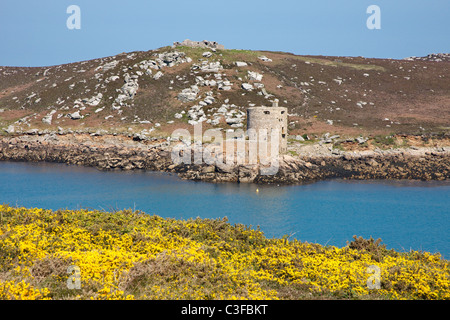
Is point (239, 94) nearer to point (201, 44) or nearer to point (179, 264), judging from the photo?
point (201, 44)

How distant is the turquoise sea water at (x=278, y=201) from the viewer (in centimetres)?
3559

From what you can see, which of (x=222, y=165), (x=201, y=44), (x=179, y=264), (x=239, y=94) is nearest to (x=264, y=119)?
(x=222, y=165)

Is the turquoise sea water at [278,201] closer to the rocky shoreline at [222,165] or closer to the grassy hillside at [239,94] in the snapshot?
the rocky shoreline at [222,165]

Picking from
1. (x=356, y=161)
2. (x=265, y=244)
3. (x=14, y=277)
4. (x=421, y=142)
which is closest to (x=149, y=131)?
(x=356, y=161)

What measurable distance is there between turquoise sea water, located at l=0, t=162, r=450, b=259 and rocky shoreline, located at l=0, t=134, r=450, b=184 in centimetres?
252

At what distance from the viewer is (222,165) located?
57.6 metres

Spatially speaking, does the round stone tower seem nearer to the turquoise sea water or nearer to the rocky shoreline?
the rocky shoreline

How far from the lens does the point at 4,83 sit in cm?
12050

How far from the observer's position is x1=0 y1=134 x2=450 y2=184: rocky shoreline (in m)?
57.3

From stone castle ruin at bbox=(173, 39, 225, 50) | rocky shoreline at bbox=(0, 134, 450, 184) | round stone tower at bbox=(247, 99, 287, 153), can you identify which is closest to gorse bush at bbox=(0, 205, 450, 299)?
rocky shoreline at bbox=(0, 134, 450, 184)

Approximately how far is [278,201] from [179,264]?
3230 cm

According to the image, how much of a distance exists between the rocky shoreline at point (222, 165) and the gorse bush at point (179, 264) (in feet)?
121

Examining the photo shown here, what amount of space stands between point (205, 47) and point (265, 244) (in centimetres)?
9553

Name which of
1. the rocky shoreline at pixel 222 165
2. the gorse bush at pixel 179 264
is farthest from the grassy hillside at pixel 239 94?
the gorse bush at pixel 179 264
